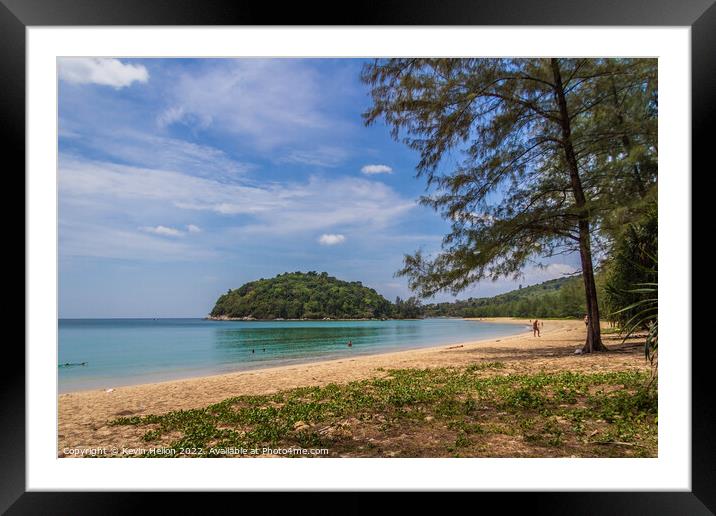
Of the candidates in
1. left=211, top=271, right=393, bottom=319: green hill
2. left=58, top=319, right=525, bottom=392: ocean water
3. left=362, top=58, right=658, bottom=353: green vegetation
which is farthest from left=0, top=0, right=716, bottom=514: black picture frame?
left=211, top=271, right=393, bottom=319: green hill

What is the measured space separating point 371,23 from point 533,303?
6838mm

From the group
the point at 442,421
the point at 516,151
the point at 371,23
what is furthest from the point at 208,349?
the point at 371,23

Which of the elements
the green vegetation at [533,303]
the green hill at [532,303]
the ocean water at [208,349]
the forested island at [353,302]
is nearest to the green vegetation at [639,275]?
the green vegetation at [533,303]

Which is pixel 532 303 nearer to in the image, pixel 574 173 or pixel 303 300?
→ pixel 574 173

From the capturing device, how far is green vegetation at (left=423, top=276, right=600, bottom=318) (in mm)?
5336

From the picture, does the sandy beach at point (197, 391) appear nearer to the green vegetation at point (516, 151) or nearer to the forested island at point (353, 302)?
the green vegetation at point (516, 151)

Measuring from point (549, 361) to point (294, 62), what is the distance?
4.19 m

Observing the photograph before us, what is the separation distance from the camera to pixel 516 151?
159 inches

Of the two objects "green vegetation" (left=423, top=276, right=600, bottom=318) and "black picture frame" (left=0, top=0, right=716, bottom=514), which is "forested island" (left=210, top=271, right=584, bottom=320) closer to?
"green vegetation" (left=423, top=276, right=600, bottom=318)

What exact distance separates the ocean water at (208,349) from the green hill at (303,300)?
2.16 ft

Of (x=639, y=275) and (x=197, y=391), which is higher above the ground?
(x=639, y=275)

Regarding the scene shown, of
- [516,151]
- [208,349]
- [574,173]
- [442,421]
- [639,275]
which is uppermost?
[516,151]

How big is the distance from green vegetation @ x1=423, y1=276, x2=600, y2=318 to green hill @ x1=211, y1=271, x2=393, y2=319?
1.55 m

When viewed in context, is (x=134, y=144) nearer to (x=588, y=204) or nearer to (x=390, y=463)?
(x=390, y=463)
